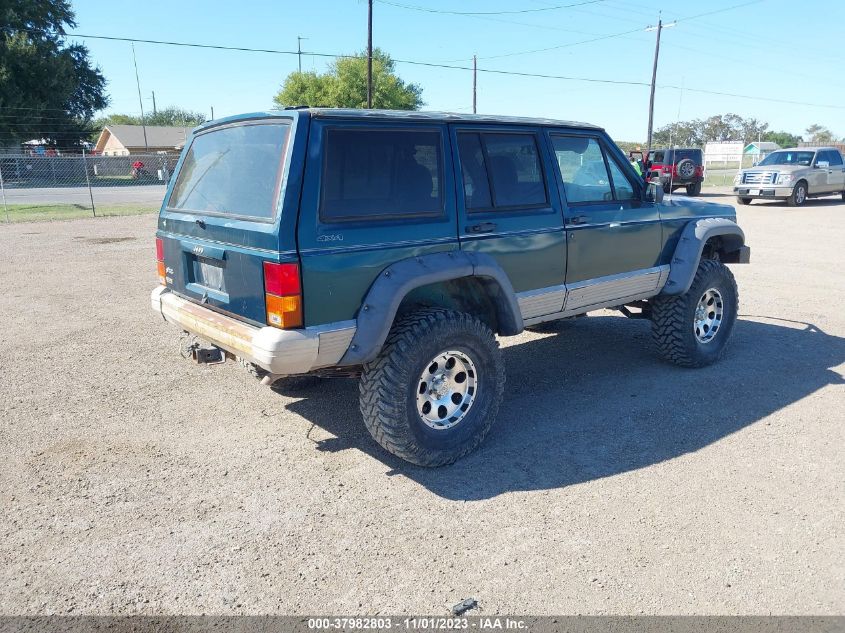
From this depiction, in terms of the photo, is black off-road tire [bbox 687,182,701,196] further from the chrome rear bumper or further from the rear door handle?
the chrome rear bumper

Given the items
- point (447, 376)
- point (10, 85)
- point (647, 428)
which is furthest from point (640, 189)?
point (10, 85)

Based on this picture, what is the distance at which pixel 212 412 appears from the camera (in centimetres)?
471

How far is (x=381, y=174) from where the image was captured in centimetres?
377

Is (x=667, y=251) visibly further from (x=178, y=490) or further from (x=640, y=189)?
(x=178, y=490)

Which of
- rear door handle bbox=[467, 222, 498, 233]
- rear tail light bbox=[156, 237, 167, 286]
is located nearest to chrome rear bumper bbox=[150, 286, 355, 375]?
rear tail light bbox=[156, 237, 167, 286]

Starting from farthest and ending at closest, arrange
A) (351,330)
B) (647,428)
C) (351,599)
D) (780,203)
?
(780,203)
(647,428)
(351,330)
(351,599)

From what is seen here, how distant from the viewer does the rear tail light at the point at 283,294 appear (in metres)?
3.32

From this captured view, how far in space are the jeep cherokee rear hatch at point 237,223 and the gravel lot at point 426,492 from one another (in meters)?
1.04

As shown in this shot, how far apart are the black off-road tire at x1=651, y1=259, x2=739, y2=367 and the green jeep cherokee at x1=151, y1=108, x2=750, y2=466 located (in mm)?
627

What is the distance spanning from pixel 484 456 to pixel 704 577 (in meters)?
1.49

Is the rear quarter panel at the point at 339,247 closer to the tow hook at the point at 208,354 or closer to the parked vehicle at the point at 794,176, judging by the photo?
the tow hook at the point at 208,354

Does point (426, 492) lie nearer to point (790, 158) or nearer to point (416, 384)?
point (416, 384)

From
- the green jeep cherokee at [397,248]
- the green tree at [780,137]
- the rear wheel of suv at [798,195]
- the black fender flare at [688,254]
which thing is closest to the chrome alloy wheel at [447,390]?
the green jeep cherokee at [397,248]

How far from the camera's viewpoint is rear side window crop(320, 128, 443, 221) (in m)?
3.55
